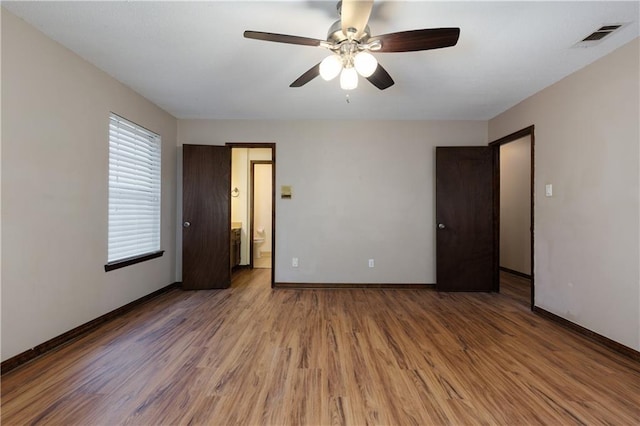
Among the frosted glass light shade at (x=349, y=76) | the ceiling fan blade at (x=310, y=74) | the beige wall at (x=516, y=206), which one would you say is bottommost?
the beige wall at (x=516, y=206)

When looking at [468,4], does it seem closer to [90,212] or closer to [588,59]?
[588,59]

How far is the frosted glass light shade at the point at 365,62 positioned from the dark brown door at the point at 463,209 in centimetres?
251

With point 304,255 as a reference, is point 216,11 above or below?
above

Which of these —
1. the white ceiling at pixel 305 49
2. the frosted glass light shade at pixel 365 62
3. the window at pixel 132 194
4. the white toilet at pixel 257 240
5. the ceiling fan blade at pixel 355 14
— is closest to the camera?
the ceiling fan blade at pixel 355 14

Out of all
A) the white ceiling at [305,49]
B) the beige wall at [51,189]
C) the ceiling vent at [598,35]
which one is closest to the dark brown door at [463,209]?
the white ceiling at [305,49]

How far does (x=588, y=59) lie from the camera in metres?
2.39

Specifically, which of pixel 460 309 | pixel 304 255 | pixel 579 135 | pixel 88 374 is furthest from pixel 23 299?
pixel 579 135

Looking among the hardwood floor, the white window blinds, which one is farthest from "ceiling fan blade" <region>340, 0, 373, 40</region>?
the white window blinds

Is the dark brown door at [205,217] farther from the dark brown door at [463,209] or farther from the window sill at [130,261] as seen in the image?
the dark brown door at [463,209]

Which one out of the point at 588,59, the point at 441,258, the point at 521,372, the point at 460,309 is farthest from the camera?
the point at 441,258

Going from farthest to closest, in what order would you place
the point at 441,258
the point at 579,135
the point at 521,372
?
the point at 441,258 → the point at 579,135 → the point at 521,372

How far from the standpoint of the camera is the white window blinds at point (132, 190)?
9.43 ft

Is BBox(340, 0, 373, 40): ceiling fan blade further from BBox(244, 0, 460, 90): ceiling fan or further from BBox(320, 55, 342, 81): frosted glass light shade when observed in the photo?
BBox(320, 55, 342, 81): frosted glass light shade

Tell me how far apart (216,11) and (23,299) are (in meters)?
2.42
